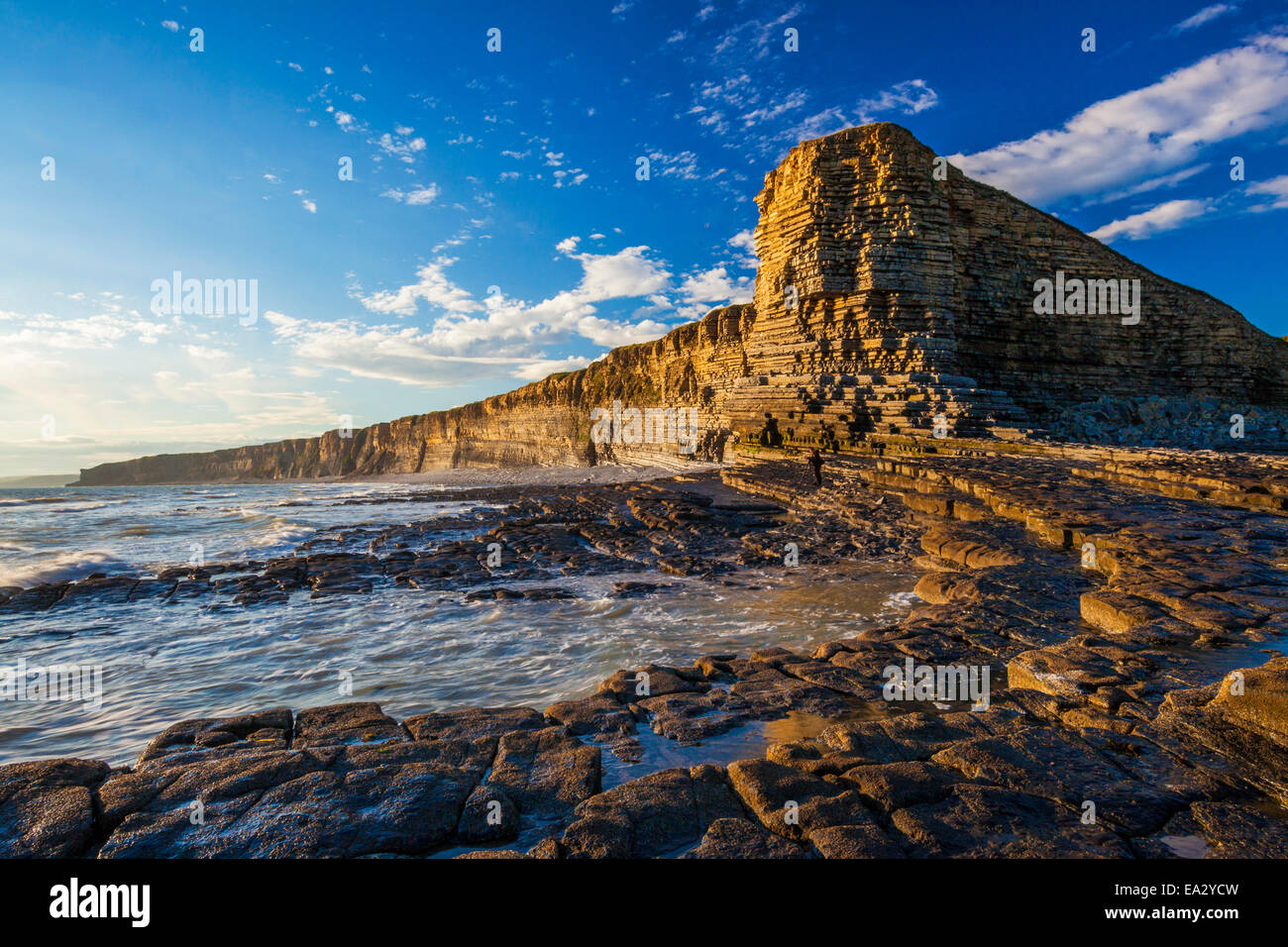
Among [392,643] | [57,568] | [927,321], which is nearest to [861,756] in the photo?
[392,643]

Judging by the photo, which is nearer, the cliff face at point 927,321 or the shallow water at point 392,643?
the shallow water at point 392,643

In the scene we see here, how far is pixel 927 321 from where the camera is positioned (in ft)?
81.3

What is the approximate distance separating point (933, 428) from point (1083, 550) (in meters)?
14.2

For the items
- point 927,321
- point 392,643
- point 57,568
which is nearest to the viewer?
point 392,643

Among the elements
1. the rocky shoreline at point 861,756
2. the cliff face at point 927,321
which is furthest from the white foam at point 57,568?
the cliff face at point 927,321

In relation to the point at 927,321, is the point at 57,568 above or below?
below

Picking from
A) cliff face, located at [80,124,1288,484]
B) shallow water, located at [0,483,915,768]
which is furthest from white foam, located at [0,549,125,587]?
cliff face, located at [80,124,1288,484]

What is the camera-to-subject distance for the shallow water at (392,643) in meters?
5.19

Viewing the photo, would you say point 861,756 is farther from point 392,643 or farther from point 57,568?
point 57,568

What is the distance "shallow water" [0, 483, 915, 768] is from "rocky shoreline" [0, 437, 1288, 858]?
826mm

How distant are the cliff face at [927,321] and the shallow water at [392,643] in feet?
51.4

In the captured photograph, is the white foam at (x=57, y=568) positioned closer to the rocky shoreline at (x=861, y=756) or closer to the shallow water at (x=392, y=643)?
the shallow water at (x=392, y=643)

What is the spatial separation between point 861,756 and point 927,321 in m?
25.5
